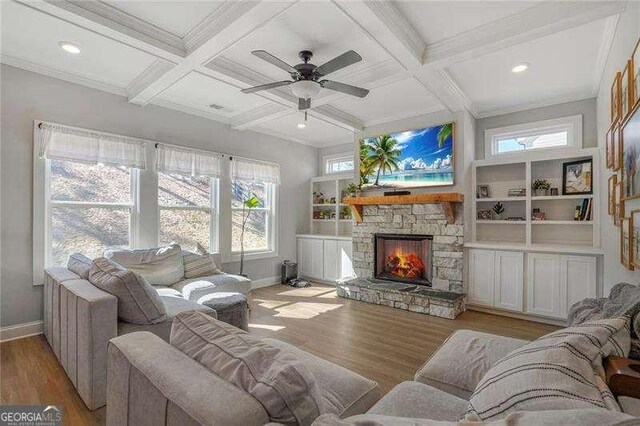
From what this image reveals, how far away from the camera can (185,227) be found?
451 cm

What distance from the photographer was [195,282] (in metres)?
3.63

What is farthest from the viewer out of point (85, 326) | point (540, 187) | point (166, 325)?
point (540, 187)

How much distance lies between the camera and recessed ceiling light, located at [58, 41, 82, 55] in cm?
283

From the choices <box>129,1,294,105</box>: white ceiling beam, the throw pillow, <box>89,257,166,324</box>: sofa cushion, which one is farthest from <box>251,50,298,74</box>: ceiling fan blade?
the throw pillow

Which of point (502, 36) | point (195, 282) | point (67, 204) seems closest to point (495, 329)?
point (502, 36)

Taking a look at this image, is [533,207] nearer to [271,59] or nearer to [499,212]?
[499,212]

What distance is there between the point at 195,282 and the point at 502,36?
12.6ft

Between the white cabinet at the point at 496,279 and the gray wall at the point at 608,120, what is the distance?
0.89m

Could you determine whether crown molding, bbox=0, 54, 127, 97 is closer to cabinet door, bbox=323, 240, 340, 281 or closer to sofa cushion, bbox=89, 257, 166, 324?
sofa cushion, bbox=89, 257, 166, 324

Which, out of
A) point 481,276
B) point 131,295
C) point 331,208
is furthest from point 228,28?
point 331,208

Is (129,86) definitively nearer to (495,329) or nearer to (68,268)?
(68,268)

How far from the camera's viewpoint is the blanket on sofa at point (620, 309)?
4.19 feet

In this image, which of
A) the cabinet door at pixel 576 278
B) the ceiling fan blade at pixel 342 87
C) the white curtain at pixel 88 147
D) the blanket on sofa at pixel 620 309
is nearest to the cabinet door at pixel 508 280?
the cabinet door at pixel 576 278

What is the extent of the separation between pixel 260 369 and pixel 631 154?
2.43m
